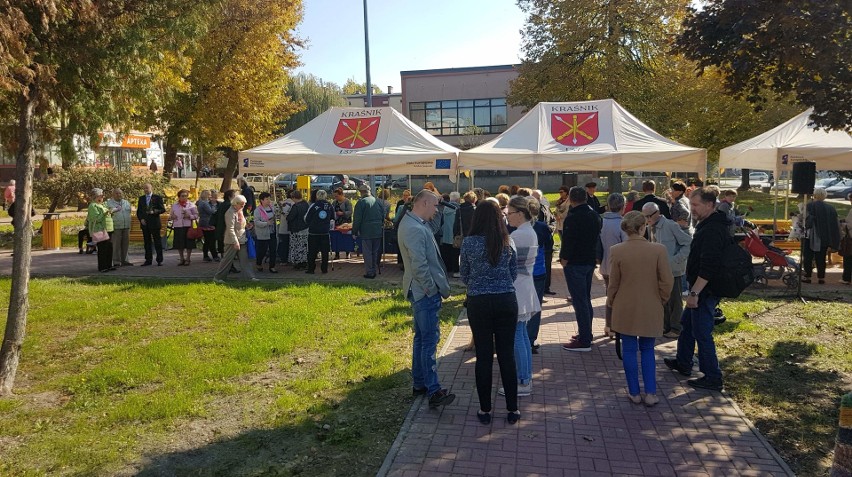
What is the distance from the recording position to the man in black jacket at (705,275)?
5.57 m

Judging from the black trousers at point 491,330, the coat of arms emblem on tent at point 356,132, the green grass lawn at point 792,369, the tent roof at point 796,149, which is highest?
the coat of arms emblem on tent at point 356,132

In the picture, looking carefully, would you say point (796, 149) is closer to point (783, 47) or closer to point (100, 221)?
point (783, 47)

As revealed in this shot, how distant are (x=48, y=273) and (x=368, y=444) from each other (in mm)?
10700

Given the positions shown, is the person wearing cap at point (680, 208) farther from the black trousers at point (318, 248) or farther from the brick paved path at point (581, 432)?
the black trousers at point (318, 248)

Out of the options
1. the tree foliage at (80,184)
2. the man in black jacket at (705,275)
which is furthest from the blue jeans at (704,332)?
the tree foliage at (80,184)

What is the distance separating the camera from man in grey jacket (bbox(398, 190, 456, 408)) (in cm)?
510

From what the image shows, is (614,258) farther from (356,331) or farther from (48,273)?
(48,273)

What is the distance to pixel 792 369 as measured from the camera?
664 cm

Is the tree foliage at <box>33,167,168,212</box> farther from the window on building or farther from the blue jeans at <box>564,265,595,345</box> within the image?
the window on building

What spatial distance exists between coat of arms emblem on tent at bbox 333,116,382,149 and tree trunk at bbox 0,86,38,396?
7.65 m

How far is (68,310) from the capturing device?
9.20 m

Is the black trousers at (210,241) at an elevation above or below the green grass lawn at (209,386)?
above

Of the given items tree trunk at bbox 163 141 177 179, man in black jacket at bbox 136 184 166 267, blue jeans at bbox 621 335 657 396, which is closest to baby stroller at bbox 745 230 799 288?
blue jeans at bbox 621 335 657 396

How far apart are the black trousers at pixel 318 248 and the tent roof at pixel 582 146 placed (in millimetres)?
3235
